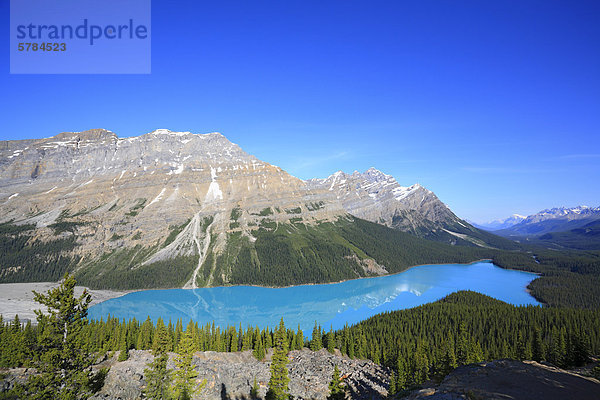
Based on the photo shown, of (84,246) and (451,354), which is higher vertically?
(84,246)

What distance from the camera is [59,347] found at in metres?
22.9

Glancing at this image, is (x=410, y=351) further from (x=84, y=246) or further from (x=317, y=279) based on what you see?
(x=84, y=246)

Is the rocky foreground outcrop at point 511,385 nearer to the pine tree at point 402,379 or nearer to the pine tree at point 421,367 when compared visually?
the pine tree at point 402,379

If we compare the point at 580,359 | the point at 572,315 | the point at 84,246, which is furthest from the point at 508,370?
the point at 84,246

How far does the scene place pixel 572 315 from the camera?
293 feet

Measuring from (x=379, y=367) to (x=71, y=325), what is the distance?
58818 mm

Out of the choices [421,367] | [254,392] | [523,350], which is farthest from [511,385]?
[523,350]

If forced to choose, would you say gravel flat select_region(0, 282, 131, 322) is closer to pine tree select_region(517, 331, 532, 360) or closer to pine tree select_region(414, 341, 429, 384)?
pine tree select_region(414, 341, 429, 384)

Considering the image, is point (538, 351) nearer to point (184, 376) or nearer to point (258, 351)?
point (258, 351)

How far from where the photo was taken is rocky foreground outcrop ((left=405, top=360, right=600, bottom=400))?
20.4 m

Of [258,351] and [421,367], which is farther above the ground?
[258,351]

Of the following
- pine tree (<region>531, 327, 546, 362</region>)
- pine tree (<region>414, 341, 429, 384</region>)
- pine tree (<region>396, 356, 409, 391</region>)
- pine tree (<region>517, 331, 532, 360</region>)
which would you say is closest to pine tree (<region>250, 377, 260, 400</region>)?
pine tree (<region>396, 356, 409, 391</region>)

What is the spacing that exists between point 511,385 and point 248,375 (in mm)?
38653

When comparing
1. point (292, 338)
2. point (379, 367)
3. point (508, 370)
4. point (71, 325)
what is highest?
point (71, 325)
